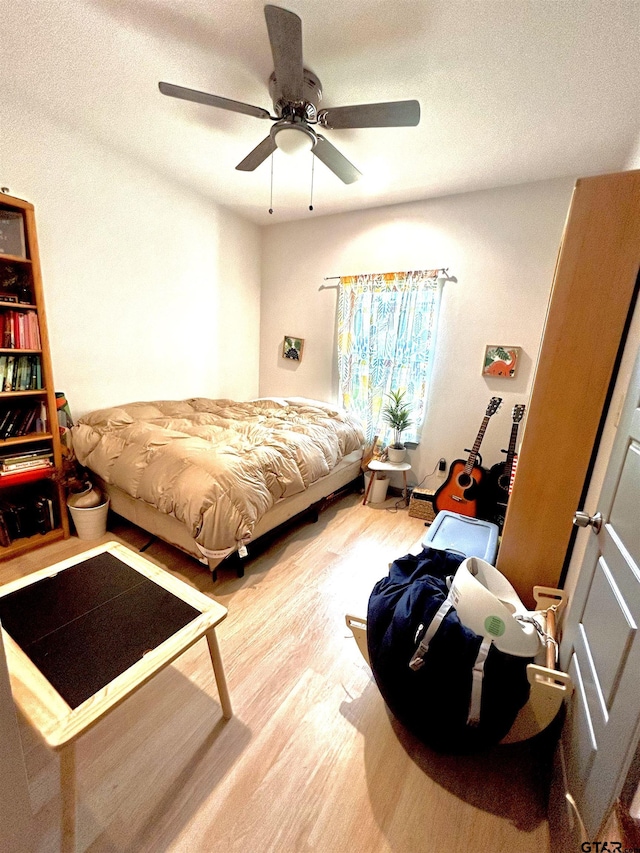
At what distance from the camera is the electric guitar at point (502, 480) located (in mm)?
2533

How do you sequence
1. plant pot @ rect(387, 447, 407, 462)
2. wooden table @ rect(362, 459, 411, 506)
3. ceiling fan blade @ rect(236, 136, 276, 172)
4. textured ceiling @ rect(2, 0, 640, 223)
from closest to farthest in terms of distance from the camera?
textured ceiling @ rect(2, 0, 640, 223), ceiling fan blade @ rect(236, 136, 276, 172), wooden table @ rect(362, 459, 411, 506), plant pot @ rect(387, 447, 407, 462)

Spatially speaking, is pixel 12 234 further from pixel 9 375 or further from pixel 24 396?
pixel 24 396

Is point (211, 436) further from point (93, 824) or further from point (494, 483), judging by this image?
point (494, 483)

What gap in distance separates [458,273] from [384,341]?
829mm

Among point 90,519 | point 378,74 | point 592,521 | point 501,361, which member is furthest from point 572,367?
point 90,519

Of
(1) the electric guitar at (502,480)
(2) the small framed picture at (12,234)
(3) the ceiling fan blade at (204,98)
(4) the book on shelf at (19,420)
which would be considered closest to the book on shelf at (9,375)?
(4) the book on shelf at (19,420)

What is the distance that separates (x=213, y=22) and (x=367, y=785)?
2982 mm

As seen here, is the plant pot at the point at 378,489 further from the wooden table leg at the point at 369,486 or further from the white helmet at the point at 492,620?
the white helmet at the point at 492,620

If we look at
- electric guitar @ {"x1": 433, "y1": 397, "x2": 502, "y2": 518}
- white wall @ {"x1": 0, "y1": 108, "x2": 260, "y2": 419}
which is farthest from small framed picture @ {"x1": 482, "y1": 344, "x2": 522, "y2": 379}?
white wall @ {"x1": 0, "y1": 108, "x2": 260, "y2": 419}

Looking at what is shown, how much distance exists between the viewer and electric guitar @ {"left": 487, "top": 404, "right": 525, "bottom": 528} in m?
2.53

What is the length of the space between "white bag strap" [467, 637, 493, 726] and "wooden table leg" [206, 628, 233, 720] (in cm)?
82

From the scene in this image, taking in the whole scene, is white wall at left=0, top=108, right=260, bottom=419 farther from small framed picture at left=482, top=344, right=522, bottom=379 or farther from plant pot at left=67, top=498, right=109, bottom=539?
small framed picture at left=482, top=344, right=522, bottom=379

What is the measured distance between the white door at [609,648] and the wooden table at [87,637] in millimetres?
1034

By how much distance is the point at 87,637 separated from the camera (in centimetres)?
104
